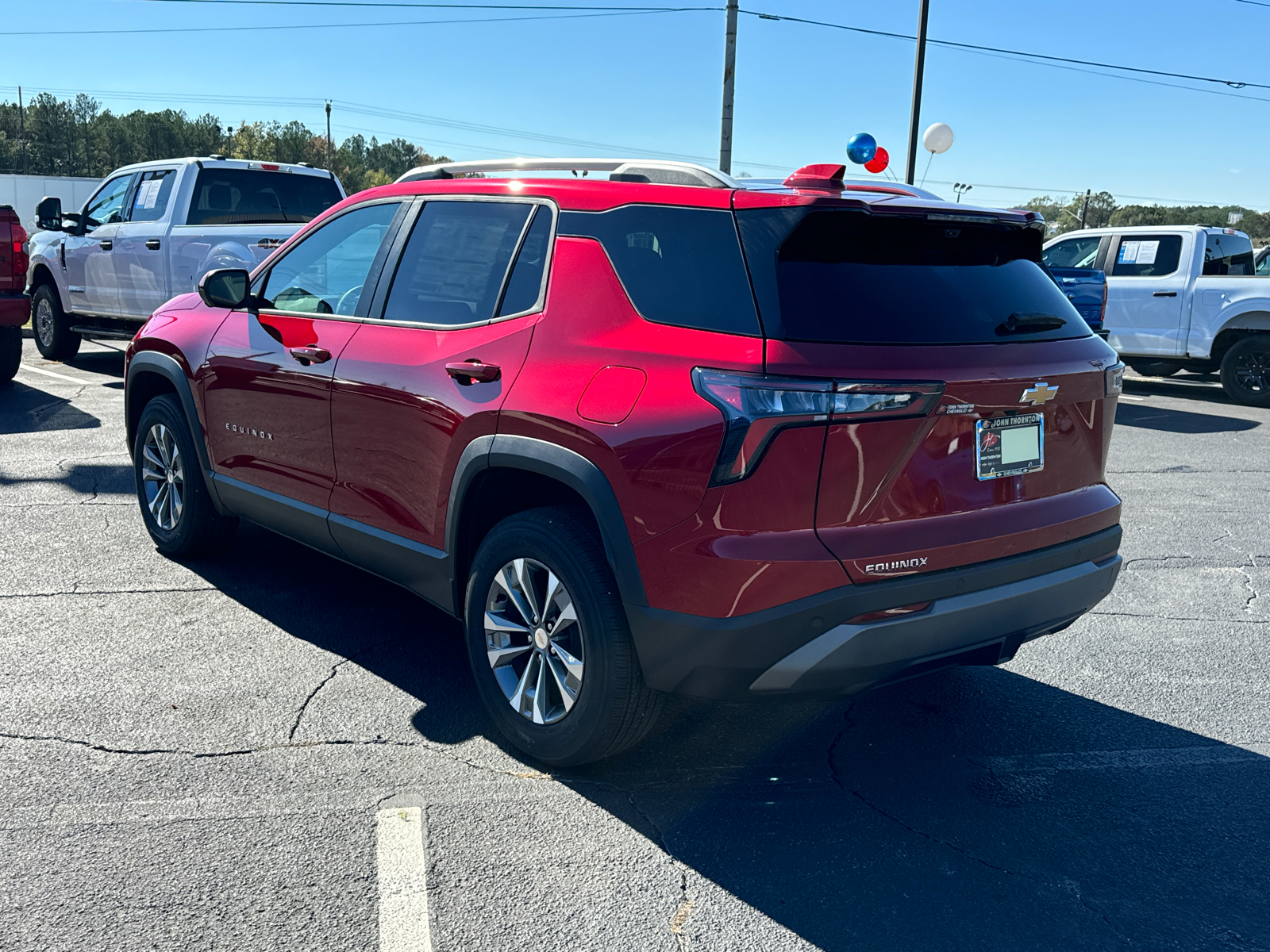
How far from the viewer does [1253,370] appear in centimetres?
1257

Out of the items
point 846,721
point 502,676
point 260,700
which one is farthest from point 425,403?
point 846,721

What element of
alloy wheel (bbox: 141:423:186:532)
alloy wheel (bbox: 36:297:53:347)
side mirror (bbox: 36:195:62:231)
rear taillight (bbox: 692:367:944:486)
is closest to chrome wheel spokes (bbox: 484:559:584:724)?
rear taillight (bbox: 692:367:944:486)

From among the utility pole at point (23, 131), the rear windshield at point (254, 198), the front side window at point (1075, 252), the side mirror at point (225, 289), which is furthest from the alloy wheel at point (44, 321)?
the utility pole at point (23, 131)

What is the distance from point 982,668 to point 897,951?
6.62 feet

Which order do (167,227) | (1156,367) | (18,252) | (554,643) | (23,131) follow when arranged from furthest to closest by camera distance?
(23,131) → (1156,367) → (167,227) → (18,252) → (554,643)

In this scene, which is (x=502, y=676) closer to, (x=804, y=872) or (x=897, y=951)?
(x=804, y=872)

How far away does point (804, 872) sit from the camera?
287cm

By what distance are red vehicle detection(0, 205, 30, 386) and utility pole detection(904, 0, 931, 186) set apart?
1568 centimetres

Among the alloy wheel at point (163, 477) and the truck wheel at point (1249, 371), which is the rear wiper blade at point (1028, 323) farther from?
the truck wheel at point (1249, 371)

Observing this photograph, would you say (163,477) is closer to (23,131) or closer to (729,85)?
(729,85)

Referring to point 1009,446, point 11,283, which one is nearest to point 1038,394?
point 1009,446

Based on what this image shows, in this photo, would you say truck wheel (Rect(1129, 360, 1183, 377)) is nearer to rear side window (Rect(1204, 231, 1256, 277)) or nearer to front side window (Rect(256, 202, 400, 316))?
rear side window (Rect(1204, 231, 1256, 277))

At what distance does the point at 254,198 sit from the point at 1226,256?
11.1 meters

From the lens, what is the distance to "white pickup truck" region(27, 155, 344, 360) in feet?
34.3
